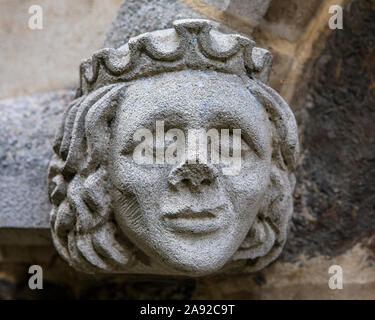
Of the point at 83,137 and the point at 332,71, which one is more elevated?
the point at 332,71

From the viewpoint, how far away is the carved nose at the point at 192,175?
3.52ft

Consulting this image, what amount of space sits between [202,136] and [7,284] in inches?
31.7

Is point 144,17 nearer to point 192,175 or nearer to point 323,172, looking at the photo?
point 192,175

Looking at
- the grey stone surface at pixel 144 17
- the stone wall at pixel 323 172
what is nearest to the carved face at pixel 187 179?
the grey stone surface at pixel 144 17

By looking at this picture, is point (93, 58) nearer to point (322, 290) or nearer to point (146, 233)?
point (146, 233)

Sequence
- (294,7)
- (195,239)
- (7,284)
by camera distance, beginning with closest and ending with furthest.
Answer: (195,239), (294,7), (7,284)

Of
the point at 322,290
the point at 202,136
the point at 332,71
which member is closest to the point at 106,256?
the point at 202,136

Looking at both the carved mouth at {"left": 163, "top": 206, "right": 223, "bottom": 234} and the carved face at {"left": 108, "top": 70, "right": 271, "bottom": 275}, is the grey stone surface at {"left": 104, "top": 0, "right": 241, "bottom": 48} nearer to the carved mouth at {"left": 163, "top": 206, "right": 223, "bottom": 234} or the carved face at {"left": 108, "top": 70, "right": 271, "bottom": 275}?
the carved face at {"left": 108, "top": 70, "right": 271, "bottom": 275}

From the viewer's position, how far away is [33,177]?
1.44 meters

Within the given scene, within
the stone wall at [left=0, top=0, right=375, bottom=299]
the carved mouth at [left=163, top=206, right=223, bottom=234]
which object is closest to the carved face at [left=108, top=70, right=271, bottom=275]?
the carved mouth at [left=163, top=206, right=223, bottom=234]

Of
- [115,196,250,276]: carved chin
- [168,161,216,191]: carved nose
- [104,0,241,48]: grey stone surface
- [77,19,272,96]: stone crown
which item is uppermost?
[104,0,241,48]: grey stone surface

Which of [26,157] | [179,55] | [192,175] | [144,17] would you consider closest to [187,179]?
[192,175]

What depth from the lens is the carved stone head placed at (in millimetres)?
1098

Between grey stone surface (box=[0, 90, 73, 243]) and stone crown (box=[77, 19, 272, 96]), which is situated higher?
stone crown (box=[77, 19, 272, 96])
